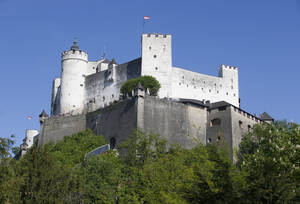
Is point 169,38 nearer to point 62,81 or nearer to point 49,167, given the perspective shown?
point 62,81

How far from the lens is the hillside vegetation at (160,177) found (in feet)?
70.2

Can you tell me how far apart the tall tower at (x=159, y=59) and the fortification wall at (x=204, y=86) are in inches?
48.3

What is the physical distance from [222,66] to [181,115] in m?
19.2

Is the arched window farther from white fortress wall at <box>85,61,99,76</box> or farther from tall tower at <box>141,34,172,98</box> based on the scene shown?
white fortress wall at <box>85,61,99,76</box>

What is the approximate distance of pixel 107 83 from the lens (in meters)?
72.9

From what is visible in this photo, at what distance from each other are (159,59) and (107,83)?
9.24m

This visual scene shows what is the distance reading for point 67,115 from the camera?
6912 cm

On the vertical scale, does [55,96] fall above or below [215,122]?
above

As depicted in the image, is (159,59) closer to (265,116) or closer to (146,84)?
(146,84)

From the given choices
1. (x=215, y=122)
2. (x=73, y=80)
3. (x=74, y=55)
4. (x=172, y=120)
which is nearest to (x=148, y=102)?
(x=172, y=120)

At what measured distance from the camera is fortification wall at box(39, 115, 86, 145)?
2618 inches

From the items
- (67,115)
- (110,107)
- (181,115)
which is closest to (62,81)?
(67,115)

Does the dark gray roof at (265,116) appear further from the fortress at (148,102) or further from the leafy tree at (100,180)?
the leafy tree at (100,180)

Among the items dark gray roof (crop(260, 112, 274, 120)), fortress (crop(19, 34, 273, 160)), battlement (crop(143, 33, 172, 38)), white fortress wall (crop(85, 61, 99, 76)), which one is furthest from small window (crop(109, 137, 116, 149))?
white fortress wall (crop(85, 61, 99, 76))
